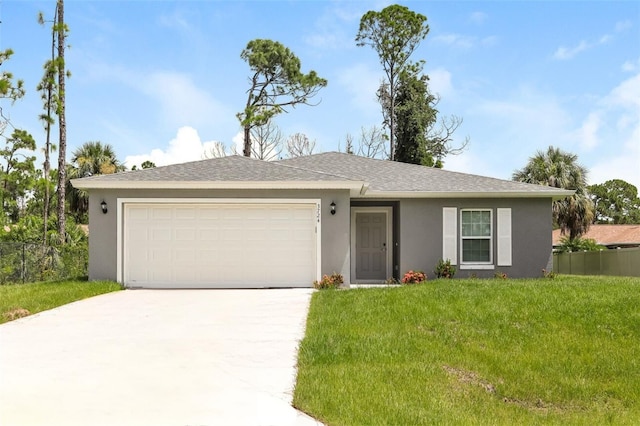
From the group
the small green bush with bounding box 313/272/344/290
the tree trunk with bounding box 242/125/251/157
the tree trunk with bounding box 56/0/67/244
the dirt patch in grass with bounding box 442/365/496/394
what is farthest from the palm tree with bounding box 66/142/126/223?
the dirt patch in grass with bounding box 442/365/496/394

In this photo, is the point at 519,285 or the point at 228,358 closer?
the point at 228,358

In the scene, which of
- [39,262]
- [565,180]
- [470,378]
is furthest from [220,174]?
[565,180]

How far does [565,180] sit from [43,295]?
23.9 m

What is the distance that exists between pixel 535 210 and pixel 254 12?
9.57 m

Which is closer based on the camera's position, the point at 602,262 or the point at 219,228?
the point at 219,228

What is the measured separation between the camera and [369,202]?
16.0 meters

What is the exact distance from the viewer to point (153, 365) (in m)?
6.73

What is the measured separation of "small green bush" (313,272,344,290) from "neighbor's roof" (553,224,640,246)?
23.0 meters

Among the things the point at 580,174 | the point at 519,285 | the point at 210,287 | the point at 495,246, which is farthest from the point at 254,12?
the point at 580,174

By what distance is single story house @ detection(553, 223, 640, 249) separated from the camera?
3334 cm

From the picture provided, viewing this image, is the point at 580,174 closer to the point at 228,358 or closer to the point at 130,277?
the point at 130,277

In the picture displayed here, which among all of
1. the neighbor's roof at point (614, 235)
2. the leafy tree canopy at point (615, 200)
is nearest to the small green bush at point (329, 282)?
the neighbor's roof at point (614, 235)

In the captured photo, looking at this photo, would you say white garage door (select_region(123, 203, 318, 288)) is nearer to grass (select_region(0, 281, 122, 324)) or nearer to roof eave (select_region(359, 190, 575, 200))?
grass (select_region(0, 281, 122, 324))

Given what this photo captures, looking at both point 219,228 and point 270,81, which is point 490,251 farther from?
point 270,81
